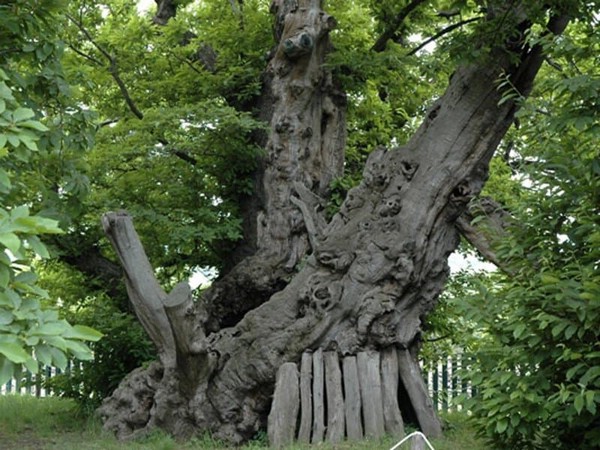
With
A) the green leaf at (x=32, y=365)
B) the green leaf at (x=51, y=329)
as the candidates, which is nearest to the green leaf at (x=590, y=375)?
the green leaf at (x=51, y=329)

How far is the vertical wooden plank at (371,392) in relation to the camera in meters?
9.65

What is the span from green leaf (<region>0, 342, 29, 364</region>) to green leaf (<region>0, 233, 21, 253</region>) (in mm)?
342

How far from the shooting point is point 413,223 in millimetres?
10383

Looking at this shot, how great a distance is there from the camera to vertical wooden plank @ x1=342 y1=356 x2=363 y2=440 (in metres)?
9.62

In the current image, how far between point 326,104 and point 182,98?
242 centimetres

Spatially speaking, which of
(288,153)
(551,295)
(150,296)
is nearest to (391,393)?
(150,296)

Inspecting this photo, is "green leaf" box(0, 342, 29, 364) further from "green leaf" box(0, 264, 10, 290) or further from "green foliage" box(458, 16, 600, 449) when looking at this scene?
"green foliage" box(458, 16, 600, 449)

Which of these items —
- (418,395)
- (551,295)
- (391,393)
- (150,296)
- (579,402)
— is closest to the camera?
(579,402)

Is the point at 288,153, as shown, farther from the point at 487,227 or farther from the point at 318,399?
the point at 487,227

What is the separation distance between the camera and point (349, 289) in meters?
10.3

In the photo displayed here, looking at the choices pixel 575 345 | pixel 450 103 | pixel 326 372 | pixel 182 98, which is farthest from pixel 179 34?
pixel 575 345

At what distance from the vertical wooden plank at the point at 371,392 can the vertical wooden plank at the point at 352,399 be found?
62 millimetres

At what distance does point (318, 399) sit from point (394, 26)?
6.71 meters

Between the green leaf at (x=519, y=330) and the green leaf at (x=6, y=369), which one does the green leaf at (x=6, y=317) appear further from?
the green leaf at (x=519, y=330)
